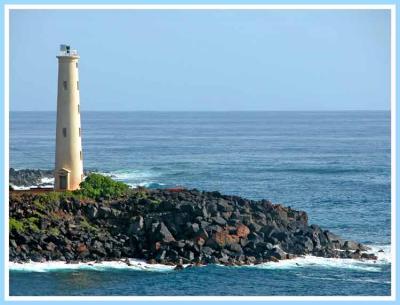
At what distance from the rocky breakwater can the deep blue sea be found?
723 mm

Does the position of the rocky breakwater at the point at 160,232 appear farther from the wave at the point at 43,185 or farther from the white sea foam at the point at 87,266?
the wave at the point at 43,185

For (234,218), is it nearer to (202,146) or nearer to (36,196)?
(36,196)

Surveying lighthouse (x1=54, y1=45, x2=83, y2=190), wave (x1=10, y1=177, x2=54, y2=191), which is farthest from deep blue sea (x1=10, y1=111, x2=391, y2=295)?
lighthouse (x1=54, y1=45, x2=83, y2=190)

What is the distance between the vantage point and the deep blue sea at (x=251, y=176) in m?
37.2

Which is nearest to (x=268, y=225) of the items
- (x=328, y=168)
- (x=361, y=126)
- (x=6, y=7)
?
(x=6, y=7)

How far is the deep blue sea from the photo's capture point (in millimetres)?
37188

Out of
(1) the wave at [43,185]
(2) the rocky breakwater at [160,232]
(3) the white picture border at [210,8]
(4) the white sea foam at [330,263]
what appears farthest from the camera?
(1) the wave at [43,185]

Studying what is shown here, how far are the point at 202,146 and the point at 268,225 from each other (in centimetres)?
3225

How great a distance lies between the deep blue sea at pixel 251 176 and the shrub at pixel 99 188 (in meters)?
5.60

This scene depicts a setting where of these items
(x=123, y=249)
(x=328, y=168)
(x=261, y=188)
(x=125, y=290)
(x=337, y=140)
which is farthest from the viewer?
(x=337, y=140)

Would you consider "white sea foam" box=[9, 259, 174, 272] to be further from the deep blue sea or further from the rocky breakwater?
the rocky breakwater

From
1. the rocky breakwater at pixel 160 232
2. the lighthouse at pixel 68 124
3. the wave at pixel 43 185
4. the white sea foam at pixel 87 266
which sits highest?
the lighthouse at pixel 68 124

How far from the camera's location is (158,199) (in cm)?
4322

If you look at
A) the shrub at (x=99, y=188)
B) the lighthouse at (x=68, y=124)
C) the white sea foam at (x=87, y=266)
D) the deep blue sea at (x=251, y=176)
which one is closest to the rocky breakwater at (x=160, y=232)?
the white sea foam at (x=87, y=266)
